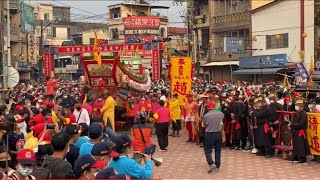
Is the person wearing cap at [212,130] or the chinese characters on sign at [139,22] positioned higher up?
the chinese characters on sign at [139,22]

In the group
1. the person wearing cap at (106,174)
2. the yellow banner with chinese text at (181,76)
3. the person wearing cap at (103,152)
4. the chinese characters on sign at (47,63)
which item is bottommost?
the person wearing cap at (106,174)

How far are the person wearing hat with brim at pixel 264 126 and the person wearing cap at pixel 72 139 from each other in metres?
6.72

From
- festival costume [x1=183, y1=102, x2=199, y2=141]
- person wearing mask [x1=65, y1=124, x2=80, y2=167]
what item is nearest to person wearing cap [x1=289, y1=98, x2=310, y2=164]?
festival costume [x1=183, y1=102, x2=199, y2=141]

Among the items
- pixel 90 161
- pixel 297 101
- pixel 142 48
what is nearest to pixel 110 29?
pixel 142 48

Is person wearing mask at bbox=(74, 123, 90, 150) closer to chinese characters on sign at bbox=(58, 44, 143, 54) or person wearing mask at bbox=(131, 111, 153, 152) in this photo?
person wearing mask at bbox=(131, 111, 153, 152)

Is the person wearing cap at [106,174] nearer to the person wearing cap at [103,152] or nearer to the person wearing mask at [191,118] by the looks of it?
the person wearing cap at [103,152]

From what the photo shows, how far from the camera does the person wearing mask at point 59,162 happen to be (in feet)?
18.9

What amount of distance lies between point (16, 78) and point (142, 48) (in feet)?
34.8

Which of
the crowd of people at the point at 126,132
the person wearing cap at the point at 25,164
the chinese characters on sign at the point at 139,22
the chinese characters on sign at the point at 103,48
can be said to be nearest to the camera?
the person wearing cap at the point at 25,164

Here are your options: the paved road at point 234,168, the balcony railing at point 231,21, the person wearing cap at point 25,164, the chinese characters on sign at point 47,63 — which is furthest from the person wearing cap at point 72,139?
the balcony railing at point 231,21

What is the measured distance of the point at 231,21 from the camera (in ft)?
131

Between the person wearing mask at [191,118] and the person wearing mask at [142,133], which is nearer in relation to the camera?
the person wearing mask at [142,133]

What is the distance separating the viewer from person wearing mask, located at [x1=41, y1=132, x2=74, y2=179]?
5758mm

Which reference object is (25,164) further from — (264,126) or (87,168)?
(264,126)
